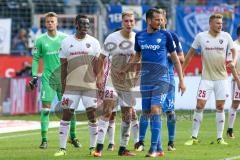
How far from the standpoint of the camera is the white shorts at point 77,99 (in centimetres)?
1562

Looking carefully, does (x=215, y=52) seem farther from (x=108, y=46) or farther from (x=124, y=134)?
(x=124, y=134)

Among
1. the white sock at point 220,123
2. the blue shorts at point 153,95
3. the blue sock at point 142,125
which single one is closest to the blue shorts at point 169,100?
the blue sock at point 142,125

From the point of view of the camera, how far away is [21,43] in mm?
32031

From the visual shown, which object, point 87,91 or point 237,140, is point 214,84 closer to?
point 237,140

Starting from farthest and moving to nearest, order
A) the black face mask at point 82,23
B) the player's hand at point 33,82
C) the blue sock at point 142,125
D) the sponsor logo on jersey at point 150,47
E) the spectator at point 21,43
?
the spectator at point 21,43 → the player's hand at point 33,82 → the blue sock at point 142,125 → the black face mask at point 82,23 → the sponsor logo on jersey at point 150,47

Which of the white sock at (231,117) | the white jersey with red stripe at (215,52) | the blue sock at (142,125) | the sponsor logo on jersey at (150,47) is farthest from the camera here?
the white sock at (231,117)

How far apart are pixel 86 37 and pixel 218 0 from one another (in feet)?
62.5

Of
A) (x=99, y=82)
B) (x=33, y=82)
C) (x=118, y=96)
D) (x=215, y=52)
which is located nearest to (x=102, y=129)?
(x=118, y=96)

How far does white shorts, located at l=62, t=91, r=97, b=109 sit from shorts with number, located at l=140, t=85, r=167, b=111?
88 centimetres

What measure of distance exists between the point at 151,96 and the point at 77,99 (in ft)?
4.34

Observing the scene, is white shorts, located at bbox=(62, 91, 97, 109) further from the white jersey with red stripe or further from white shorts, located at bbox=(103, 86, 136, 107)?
the white jersey with red stripe

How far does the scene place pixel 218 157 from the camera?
49.3 ft

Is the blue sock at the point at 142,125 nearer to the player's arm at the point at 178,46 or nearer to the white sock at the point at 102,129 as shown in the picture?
the white sock at the point at 102,129

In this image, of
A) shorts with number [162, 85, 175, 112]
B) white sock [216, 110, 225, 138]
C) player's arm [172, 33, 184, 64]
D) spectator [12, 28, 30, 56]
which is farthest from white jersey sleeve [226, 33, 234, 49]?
spectator [12, 28, 30, 56]
